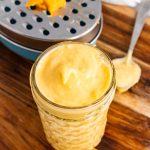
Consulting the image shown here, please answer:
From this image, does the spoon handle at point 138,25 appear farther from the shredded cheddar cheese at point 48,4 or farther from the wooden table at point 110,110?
the shredded cheddar cheese at point 48,4

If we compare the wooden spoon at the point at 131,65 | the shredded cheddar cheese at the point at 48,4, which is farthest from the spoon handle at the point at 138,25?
the shredded cheddar cheese at the point at 48,4

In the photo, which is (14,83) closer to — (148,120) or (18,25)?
(18,25)

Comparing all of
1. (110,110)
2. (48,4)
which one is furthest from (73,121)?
(48,4)

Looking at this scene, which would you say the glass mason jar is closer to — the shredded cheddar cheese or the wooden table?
the wooden table

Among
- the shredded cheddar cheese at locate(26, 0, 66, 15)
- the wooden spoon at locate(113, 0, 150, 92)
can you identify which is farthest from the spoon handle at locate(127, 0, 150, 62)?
the shredded cheddar cheese at locate(26, 0, 66, 15)

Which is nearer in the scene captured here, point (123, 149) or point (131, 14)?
point (123, 149)

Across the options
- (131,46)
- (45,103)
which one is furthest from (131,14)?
(45,103)
